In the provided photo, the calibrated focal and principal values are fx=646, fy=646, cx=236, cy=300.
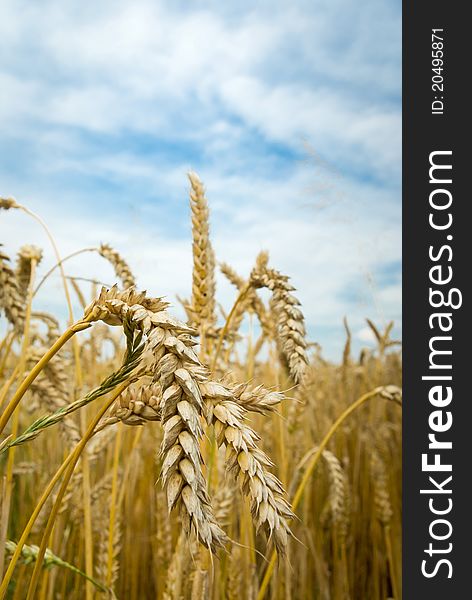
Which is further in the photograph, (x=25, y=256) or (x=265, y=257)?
(x=265, y=257)

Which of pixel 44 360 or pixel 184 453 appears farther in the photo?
pixel 44 360

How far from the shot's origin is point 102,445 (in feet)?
5.74

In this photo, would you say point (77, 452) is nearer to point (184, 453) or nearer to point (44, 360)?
point (44, 360)

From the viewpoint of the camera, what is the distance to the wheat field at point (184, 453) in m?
0.60

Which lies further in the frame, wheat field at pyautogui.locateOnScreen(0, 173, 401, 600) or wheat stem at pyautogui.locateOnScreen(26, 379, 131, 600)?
wheat stem at pyautogui.locateOnScreen(26, 379, 131, 600)

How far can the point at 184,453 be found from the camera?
0.56 metres

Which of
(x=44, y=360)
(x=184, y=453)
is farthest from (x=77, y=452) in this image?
(x=184, y=453)

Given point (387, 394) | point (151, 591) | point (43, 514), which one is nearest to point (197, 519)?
point (387, 394)

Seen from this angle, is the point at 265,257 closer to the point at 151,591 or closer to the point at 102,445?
the point at 102,445

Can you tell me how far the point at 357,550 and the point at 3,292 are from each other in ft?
7.79

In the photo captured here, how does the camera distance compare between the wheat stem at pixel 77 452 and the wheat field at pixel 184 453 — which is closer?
the wheat field at pixel 184 453

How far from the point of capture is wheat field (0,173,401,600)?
598 millimetres

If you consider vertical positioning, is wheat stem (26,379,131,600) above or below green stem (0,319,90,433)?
below

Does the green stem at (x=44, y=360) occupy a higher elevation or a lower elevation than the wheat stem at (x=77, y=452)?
higher
